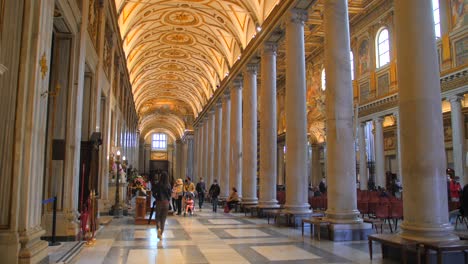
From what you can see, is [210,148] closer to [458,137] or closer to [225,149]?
[225,149]

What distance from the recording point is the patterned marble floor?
6766mm

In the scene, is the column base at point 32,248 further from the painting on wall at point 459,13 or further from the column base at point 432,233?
the painting on wall at point 459,13

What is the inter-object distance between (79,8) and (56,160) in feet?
12.2

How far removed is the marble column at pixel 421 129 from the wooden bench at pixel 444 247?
33 centimetres

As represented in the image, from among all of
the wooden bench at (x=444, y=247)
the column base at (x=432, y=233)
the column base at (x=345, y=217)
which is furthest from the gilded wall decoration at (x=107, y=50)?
the wooden bench at (x=444, y=247)

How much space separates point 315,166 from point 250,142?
12.4 metres

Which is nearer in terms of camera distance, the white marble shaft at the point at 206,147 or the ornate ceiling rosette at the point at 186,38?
the ornate ceiling rosette at the point at 186,38

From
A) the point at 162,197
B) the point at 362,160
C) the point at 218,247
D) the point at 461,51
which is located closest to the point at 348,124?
the point at 218,247

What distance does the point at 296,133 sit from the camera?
39.9 ft

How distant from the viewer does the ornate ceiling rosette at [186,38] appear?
781 inches

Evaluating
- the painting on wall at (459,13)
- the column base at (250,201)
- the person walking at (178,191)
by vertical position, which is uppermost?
the painting on wall at (459,13)

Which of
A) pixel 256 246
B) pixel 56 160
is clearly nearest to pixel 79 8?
pixel 56 160

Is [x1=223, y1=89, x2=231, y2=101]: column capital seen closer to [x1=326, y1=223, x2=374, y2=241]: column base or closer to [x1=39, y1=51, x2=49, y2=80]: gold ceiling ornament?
[x1=326, y1=223, x2=374, y2=241]: column base

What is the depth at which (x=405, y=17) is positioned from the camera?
6703 millimetres
